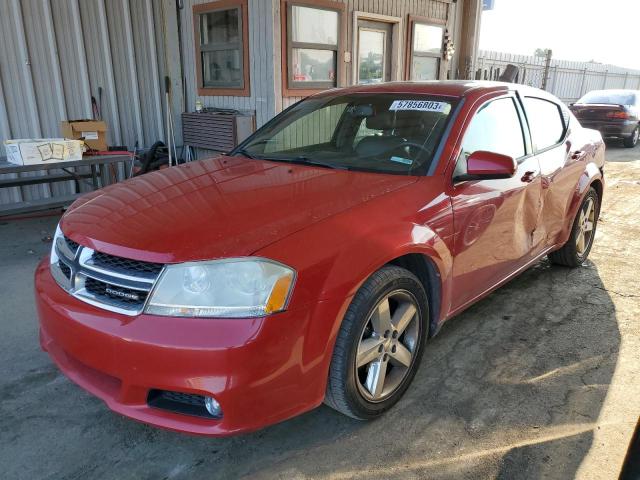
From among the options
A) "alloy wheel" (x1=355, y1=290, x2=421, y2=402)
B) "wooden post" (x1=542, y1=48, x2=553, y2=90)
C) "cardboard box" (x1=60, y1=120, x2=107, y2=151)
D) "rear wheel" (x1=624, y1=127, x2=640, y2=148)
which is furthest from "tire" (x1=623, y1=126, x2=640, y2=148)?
"alloy wheel" (x1=355, y1=290, x2=421, y2=402)

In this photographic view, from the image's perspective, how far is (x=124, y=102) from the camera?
24.5 feet

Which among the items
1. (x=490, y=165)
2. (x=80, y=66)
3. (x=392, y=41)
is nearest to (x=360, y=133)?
(x=490, y=165)

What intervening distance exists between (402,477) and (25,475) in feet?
A: 5.32

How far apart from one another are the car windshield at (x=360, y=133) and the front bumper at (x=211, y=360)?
3.76 ft

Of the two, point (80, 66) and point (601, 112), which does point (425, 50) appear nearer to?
point (80, 66)

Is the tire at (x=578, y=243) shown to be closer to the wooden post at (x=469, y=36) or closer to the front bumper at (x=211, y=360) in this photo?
the front bumper at (x=211, y=360)

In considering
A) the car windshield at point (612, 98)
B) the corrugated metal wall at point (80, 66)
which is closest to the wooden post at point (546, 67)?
the car windshield at point (612, 98)

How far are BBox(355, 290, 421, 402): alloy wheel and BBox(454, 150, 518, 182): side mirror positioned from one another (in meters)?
0.76

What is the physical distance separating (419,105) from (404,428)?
1.87 m

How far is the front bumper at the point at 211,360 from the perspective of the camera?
1.92 m

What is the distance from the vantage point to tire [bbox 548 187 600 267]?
442 cm

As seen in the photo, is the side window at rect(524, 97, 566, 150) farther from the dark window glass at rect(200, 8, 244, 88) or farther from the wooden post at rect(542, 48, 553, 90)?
the wooden post at rect(542, 48, 553, 90)

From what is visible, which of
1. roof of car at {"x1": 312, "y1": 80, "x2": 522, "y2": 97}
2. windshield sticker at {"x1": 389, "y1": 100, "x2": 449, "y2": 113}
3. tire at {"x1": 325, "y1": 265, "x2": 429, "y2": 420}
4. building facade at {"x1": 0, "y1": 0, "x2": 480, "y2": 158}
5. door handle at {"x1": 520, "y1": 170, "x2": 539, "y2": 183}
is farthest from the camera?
building facade at {"x1": 0, "y1": 0, "x2": 480, "y2": 158}

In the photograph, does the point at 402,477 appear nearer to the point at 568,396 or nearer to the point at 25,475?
the point at 568,396
